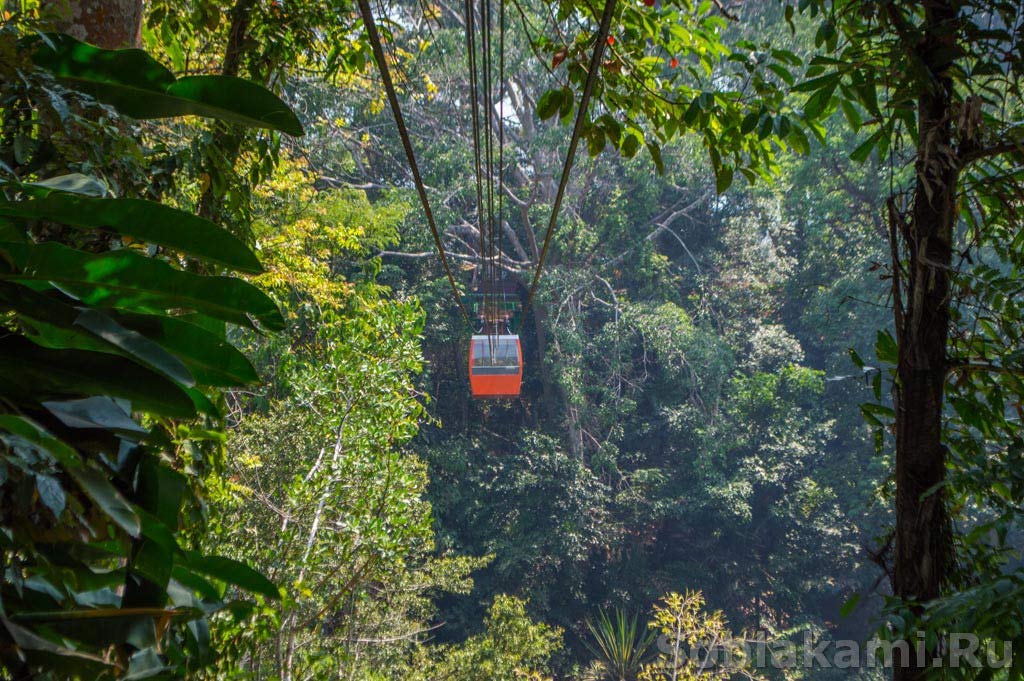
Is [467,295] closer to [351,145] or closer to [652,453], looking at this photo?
[351,145]

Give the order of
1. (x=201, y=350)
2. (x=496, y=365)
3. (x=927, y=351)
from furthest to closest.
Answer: (x=496, y=365) → (x=927, y=351) → (x=201, y=350)

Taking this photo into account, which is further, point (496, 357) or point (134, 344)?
point (496, 357)

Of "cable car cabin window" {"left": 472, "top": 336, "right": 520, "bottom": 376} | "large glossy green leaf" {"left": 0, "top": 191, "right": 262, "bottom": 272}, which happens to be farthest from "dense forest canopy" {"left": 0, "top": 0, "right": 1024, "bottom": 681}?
"cable car cabin window" {"left": 472, "top": 336, "right": 520, "bottom": 376}

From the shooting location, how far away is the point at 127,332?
49 cm

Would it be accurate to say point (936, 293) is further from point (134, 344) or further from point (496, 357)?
point (496, 357)

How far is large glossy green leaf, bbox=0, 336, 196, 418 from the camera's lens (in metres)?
0.48

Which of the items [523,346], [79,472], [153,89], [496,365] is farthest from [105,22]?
[523,346]

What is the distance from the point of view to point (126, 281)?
0.49 meters

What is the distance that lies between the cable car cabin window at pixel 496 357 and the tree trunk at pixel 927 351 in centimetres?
769

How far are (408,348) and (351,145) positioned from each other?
7583 millimetres

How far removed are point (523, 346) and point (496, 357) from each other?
439cm

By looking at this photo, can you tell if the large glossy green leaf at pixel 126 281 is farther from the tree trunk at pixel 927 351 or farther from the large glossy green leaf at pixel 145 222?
the tree trunk at pixel 927 351

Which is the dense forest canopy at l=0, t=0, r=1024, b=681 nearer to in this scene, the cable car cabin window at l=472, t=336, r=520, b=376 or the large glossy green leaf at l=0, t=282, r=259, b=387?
the large glossy green leaf at l=0, t=282, r=259, b=387

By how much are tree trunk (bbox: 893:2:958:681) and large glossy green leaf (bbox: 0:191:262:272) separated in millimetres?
1052
